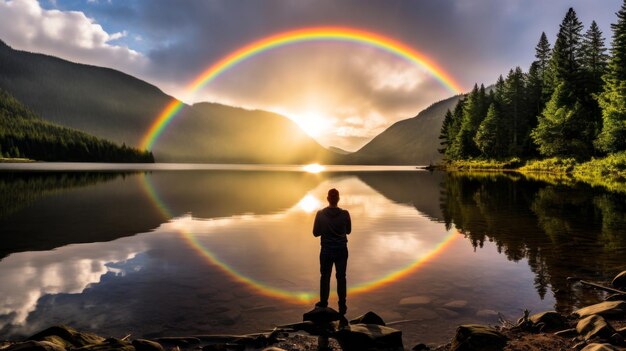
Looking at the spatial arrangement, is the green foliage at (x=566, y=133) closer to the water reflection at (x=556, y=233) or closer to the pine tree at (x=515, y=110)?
the pine tree at (x=515, y=110)

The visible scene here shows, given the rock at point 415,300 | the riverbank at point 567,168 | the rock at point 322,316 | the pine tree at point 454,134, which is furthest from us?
the pine tree at point 454,134

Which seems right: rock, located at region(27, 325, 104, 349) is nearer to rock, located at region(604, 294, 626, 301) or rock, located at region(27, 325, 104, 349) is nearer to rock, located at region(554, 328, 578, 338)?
rock, located at region(554, 328, 578, 338)

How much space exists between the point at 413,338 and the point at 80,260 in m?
13.1

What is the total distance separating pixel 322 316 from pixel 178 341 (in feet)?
10.7

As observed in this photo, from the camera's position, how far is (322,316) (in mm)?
9766

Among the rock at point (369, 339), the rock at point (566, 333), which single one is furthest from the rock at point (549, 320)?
the rock at point (369, 339)

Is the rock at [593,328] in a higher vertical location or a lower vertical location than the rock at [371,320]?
higher

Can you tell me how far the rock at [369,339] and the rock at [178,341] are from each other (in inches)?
116

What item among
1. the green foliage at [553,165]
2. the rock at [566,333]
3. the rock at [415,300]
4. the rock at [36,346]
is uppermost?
the green foliage at [553,165]

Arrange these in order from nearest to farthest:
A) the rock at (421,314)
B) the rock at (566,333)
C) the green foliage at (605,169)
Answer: the rock at (566,333)
the rock at (421,314)
the green foliage at (605,169)

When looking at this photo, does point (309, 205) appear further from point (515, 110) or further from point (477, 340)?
point (515, 110)

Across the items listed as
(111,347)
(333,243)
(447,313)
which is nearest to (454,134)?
(447,313)

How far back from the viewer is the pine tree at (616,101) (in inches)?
2537

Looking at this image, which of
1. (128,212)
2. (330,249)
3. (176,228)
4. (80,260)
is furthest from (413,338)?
(128,212)
